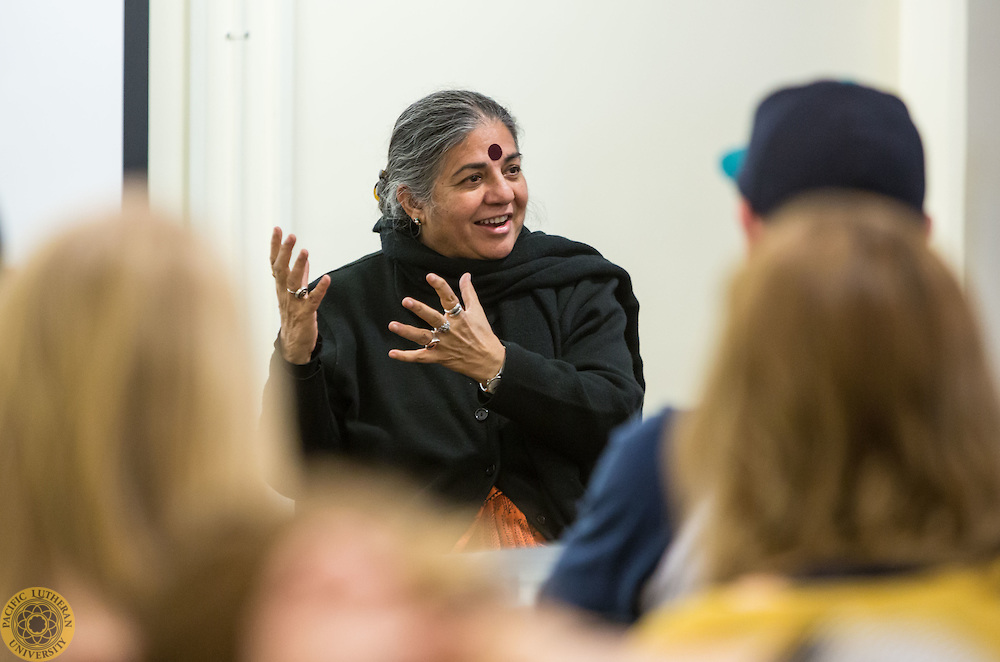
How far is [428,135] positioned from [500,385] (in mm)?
636

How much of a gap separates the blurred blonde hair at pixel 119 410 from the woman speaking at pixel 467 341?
125 centimetres

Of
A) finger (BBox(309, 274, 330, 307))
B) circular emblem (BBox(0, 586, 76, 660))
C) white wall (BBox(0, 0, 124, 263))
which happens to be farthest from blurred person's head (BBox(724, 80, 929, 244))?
white wall (BBox(0, 0, 124, 263))

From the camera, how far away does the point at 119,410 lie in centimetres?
70

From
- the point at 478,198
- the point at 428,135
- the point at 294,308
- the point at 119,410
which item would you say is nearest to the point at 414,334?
the point at 294,308

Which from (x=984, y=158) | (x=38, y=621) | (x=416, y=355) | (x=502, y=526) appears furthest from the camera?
(x=984, y=158)

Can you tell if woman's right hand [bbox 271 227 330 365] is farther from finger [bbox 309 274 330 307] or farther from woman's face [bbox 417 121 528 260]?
woman's face [bbox 417 121 528 260]

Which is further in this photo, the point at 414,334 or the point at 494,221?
the point at 494,221

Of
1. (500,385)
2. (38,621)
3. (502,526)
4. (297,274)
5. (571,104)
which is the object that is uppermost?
(571,104)

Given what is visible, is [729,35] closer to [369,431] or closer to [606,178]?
[606,178]

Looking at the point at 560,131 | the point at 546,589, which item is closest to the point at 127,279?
the point at 546,589

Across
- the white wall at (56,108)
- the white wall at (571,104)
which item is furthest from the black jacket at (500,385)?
the white wall at (56,108)

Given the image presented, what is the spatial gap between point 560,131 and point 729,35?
0.62m

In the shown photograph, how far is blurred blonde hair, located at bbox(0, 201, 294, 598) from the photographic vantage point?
2.23 ft

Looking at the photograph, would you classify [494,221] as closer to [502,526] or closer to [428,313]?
[428,313]
